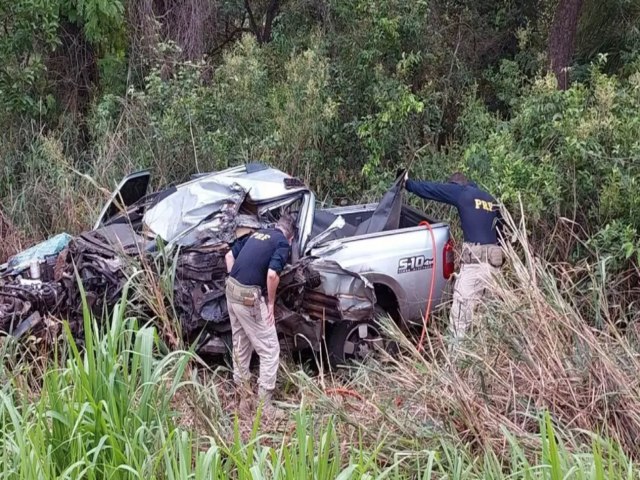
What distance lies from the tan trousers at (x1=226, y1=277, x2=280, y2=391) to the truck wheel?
1.84ft

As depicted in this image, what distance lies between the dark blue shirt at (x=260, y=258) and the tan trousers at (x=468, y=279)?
4.51 feet

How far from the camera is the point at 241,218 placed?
20.8 feet

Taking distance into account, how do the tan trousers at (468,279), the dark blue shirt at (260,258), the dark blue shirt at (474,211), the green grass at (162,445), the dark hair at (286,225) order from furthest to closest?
1. the dark blue shirt at (474,211)
2. the dark hair at (286,225)
3. the dark blue shirt at (260,258)
4. the tan trousers at (468,279)
5. the green grass at (162,445)

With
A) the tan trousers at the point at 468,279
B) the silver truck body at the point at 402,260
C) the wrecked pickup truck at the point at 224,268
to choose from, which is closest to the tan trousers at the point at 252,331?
the wrecked pickup truck at the point at 224,268

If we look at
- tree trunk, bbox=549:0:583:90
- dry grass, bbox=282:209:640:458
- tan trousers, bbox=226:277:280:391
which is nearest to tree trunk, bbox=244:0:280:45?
tree trunk, bbox=549:0:583:90

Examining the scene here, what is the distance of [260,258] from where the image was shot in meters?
5.65

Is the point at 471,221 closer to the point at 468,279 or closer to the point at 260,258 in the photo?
the point at 468,279

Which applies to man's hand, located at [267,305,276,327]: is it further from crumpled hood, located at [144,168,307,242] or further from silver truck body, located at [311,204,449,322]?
crumpled hood, located at [144,168,307,242]

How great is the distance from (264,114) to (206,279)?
413 centimetres

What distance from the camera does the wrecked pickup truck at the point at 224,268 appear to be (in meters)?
5.76

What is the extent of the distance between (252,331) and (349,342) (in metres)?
0.92

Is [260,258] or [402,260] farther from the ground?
[260,258]

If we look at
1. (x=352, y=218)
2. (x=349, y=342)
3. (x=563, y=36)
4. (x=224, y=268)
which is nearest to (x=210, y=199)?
(x=224, y=268)

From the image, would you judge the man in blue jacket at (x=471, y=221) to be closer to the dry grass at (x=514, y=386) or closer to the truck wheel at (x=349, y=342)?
the truck wheel at (x=349, y=342)
